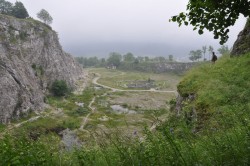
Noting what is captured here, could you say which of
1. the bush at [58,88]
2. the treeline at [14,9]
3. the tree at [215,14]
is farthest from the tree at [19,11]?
the tree at [215,14]

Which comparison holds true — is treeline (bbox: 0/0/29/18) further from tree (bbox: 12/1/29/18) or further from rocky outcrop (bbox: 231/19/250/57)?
rocky outcrop (bbox: 231/19/250/57)

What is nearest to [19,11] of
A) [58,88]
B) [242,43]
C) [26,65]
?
[26,65]

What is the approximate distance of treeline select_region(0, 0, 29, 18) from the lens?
172625 mm

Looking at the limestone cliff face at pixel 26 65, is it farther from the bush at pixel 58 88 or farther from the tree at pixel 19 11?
the tree at pixel 19 11

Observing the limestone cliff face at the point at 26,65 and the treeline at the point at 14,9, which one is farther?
the treeline at the point at 14,9

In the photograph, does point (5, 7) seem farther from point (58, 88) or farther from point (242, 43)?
point (242, 43)

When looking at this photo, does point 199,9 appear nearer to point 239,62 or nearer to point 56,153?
point 56,153

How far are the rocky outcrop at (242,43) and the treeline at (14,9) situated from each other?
161576 mm

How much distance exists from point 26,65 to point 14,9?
65.4 metres

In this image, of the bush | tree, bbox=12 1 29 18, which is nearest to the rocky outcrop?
the bush

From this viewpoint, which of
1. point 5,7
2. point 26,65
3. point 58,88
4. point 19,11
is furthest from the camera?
point 5,7

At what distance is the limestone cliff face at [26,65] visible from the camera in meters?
99.8

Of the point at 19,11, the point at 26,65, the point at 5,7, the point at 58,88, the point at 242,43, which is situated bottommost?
the point at 58,88

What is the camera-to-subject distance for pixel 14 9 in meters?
173
